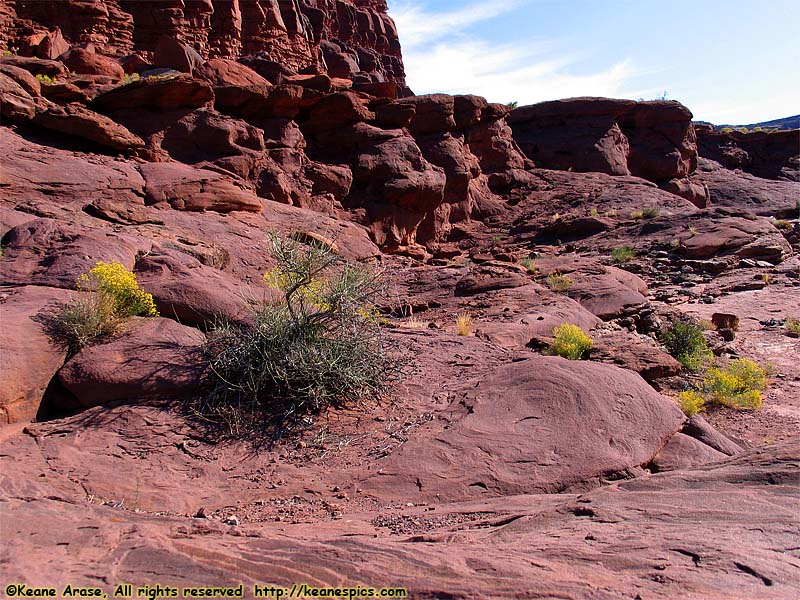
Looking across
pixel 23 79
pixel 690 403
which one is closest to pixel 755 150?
pixel 690 403

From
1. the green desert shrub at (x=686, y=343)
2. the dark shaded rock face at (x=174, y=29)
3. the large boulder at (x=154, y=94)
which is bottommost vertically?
the green desert shrub at (x=686, y=343)

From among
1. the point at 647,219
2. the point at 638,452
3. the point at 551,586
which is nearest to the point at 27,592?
the point at 551,586

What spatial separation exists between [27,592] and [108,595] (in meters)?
0.32

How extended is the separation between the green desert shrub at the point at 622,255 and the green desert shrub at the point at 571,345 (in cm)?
971

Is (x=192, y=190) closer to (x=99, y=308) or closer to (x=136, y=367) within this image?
(x=99, y=308)

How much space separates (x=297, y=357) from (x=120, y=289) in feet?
7.11

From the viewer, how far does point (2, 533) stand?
8.96 ft

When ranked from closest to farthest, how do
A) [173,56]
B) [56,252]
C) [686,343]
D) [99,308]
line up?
[99,308]
[56,252]
[686,343]
[173,56]

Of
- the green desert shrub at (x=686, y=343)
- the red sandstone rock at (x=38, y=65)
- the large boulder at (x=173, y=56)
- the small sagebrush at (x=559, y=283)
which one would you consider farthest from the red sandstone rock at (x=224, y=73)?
the green desert shrub at (x=686, y=343)

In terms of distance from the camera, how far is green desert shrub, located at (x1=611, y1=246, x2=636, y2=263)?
1678cm

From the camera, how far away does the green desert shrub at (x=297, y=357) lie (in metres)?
5.45

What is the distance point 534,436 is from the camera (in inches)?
193

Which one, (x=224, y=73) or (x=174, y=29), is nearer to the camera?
(x=224, y=73)

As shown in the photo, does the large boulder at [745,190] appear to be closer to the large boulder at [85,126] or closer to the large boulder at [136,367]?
the large boulder at [85,126]
